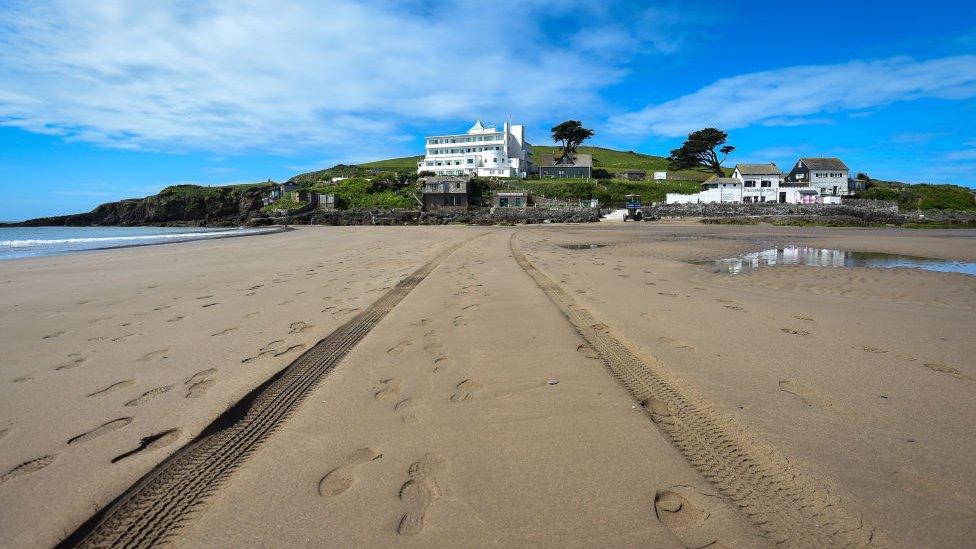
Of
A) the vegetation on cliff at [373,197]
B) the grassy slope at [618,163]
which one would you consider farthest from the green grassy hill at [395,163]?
the vegetation on cliff at [373,197]

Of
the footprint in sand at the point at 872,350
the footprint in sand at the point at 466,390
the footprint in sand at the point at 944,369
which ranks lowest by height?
the footprint in sand at the point at 944,369

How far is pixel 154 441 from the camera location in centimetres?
284

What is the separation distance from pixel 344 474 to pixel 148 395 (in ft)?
7.27

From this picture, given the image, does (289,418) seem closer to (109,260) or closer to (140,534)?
(140,534)

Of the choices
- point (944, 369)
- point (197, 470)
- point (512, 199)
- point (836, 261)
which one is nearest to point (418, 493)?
point (197, 470)

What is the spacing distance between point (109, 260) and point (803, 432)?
18.8 meters

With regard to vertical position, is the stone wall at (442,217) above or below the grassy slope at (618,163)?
below

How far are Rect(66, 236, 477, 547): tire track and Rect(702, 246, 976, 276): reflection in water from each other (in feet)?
33.7

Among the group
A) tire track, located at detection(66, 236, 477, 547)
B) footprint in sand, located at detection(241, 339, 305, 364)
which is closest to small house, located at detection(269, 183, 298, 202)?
footprint in sand, located at detection(241, 339, 305, 364)

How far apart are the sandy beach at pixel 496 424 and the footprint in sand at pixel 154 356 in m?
0.04

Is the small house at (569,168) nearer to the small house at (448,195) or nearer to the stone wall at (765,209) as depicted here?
the small house at (448,195)

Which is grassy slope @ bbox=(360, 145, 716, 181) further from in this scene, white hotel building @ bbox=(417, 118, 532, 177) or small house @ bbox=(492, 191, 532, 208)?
small house @ bbox=(492, 191, 532, 208)

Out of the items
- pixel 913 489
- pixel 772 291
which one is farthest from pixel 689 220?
pixel 913 489

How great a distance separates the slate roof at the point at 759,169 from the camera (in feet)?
215
